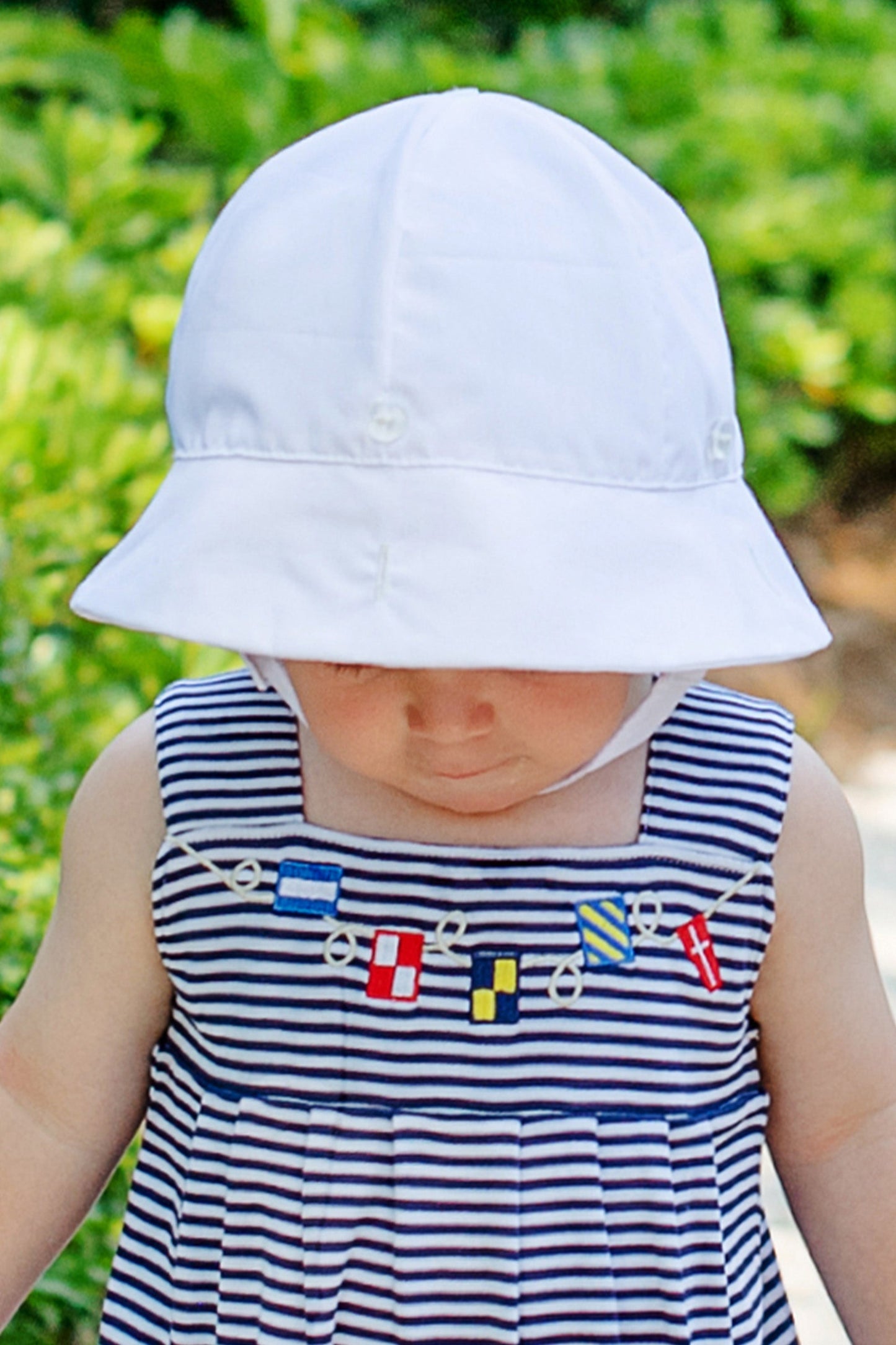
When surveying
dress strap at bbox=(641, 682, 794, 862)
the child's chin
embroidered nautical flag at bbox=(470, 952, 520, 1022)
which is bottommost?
embroidered nautical flag at bbox=(470, 952, 520, 1022)

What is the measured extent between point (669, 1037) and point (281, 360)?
59 cm

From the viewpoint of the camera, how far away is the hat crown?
115cm

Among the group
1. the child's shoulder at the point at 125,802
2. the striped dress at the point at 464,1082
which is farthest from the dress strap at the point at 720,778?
the child's shoulder at the point at 125,802

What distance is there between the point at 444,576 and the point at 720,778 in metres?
0.40

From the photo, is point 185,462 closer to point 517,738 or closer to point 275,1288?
point 517,738

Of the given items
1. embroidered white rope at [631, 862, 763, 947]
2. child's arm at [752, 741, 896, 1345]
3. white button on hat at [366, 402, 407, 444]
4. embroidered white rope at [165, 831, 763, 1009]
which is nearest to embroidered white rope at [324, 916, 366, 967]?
embroidered white rope at [165, 831, 763, 1009]

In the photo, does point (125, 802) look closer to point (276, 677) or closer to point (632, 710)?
point (276, 677)

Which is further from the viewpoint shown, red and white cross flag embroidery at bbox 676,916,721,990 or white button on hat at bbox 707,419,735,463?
red and white cross flag embroidery at bbox 676,916,721,990

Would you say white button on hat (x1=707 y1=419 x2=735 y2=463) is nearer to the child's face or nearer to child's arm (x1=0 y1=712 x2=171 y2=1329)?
the child's face

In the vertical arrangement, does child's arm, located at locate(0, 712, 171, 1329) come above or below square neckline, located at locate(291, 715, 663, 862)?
below

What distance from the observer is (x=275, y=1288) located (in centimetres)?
137

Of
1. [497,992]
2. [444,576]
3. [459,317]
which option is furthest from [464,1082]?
[459,317]

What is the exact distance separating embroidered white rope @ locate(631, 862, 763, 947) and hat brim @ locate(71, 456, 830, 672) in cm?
24

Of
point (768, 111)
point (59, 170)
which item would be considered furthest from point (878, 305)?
point (59, 170)
